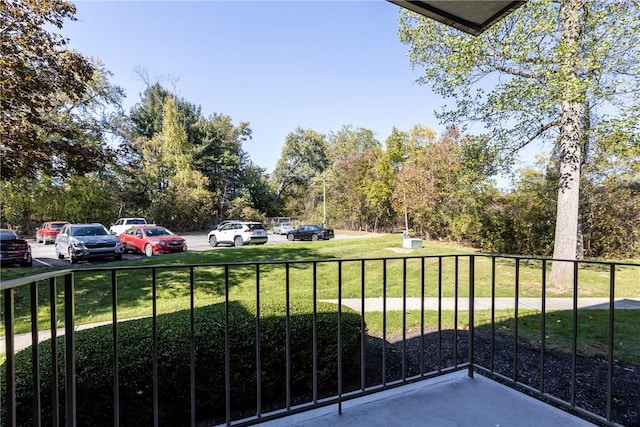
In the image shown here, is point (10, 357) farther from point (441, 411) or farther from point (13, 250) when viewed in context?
point (13, 250)

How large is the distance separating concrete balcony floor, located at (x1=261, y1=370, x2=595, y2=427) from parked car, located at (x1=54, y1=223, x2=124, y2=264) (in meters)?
8.81

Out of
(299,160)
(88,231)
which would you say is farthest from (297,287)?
(299,160)

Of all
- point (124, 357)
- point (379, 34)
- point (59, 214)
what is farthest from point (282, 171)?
point (124, 357)

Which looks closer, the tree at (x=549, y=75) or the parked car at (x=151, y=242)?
the tree at (x=549, y=75)

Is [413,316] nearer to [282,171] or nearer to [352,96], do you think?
[352,96]

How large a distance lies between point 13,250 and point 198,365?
29.3 feet

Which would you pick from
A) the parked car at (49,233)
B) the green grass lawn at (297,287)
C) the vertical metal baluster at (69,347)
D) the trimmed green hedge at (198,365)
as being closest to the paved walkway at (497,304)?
the green grass lawn at (297,287)

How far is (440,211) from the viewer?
13.2 m

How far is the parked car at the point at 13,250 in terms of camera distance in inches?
302

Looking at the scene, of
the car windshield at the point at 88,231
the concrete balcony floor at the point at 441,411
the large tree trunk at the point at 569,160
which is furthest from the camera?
the car windshield at the point at 88,231

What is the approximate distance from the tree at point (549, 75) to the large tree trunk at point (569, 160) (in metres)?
0.01

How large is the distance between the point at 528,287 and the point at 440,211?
7.46 metres

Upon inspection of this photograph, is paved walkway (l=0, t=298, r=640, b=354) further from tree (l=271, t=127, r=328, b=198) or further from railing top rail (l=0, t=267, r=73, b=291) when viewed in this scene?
tree (l=271, t=127, r=328, b=198)

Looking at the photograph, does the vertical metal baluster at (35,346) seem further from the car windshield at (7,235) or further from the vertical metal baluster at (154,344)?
the car windshield at (7,235)
